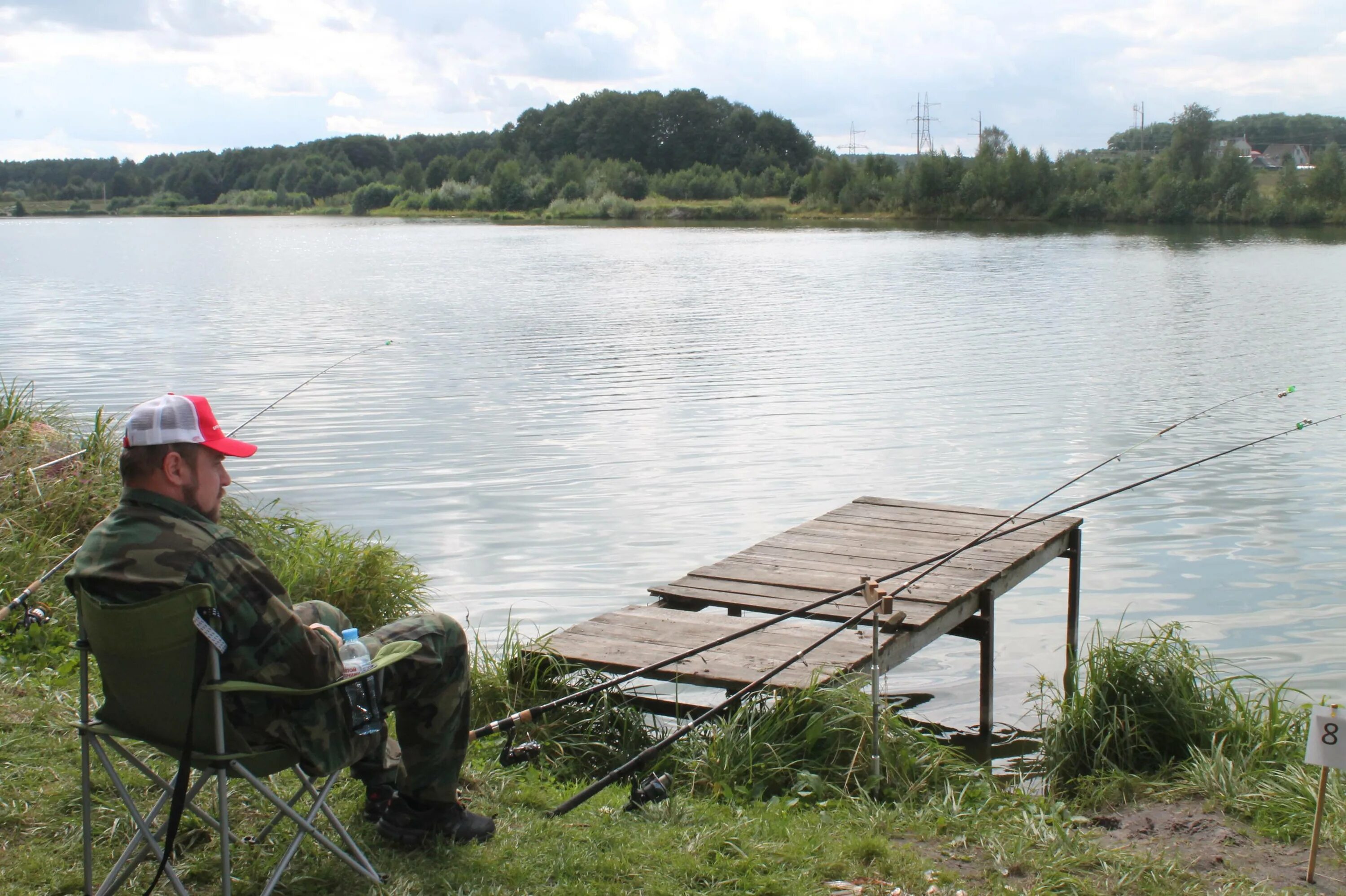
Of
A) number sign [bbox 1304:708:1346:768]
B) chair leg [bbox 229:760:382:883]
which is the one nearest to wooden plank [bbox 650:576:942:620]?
number sign [bbox 1304:708:1346:768]

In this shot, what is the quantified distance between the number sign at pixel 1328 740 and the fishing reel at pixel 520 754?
2.31m

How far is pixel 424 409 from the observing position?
14133 mm

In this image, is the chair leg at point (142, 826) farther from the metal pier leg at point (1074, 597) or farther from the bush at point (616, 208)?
the bush at point (616, 208)

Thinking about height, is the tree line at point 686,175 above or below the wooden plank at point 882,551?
above

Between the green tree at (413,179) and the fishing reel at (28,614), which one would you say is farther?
the green tree at (413,179)

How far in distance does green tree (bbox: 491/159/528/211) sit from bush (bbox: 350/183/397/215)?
56.9 feet

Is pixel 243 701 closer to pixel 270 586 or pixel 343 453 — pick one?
pixel 270 586

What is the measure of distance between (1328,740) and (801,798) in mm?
1713

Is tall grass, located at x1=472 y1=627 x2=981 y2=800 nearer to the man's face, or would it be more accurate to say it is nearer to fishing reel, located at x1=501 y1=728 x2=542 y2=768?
fishing reel, located at x1=501 y1=728 x2=542 y2=768

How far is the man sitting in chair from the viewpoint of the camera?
9.34 feet

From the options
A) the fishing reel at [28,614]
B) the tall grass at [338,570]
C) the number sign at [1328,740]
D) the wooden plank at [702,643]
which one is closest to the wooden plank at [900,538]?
the wooden plank at [702,643]

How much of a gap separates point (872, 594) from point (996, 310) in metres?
21.4

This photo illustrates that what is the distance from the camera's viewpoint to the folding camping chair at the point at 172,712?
9.07 ft

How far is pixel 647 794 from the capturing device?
3979 mm
